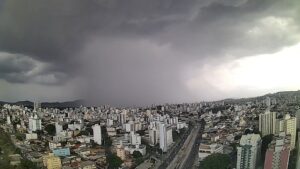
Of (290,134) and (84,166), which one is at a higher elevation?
(290,134)

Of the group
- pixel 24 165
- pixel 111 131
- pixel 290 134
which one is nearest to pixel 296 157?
pixel 290 134

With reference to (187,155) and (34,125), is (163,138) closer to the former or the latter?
(187,155)

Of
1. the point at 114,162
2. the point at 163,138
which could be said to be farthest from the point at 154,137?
the point at 114,162

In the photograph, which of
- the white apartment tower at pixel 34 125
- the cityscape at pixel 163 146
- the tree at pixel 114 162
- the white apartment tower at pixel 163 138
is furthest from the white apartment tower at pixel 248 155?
the white apartment tower at pixel 34 125

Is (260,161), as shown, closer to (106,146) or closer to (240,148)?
(240,148)

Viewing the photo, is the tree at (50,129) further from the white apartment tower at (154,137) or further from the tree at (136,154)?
the tree at (136,154)

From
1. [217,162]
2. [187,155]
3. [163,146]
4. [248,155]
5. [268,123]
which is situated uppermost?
[268,123]

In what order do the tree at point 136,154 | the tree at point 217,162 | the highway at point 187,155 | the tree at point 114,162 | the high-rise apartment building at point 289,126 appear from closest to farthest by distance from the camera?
the tree at point 217,162
the high-rise apartment building at point 289,126
the tree at point 114,162
the highway at point 187,155
the tree at point 136,154

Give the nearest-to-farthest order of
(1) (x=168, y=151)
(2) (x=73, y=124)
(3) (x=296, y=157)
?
(3) (x=296, y=157)
(1) (x=168, y=151)
(2) (x=73, y=124)
